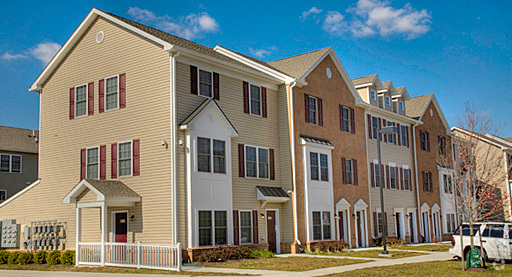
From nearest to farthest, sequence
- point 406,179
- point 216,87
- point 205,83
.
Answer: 1. point 205,83
2. point 216,87
3. point 406,179

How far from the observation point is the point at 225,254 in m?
22.8

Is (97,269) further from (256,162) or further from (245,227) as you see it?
(256,162)

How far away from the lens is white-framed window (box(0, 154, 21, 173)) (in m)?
38.3

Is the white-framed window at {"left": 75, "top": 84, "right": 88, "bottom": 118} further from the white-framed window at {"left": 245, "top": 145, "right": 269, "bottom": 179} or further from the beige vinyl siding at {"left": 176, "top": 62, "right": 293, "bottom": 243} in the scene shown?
the white-framed window at {"left": 245, "top": 145, "right": 269, "bottom": 179}

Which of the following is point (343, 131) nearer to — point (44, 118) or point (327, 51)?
point (327, 51)

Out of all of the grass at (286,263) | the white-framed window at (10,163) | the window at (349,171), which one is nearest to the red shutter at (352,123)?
the window at (349,171)

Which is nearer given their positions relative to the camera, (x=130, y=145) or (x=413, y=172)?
(x=130, y=145)

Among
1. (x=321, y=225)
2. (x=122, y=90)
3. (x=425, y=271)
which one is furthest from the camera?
(x=321, y=225)

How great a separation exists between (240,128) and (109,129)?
245 inches

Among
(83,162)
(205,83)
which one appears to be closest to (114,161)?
(83,162)

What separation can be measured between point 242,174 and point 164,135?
15.5 feet

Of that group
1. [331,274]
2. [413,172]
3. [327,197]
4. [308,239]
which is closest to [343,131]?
[327,197]

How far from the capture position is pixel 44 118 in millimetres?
28141

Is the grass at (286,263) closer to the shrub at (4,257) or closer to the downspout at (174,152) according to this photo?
the downspout at (174,152)
